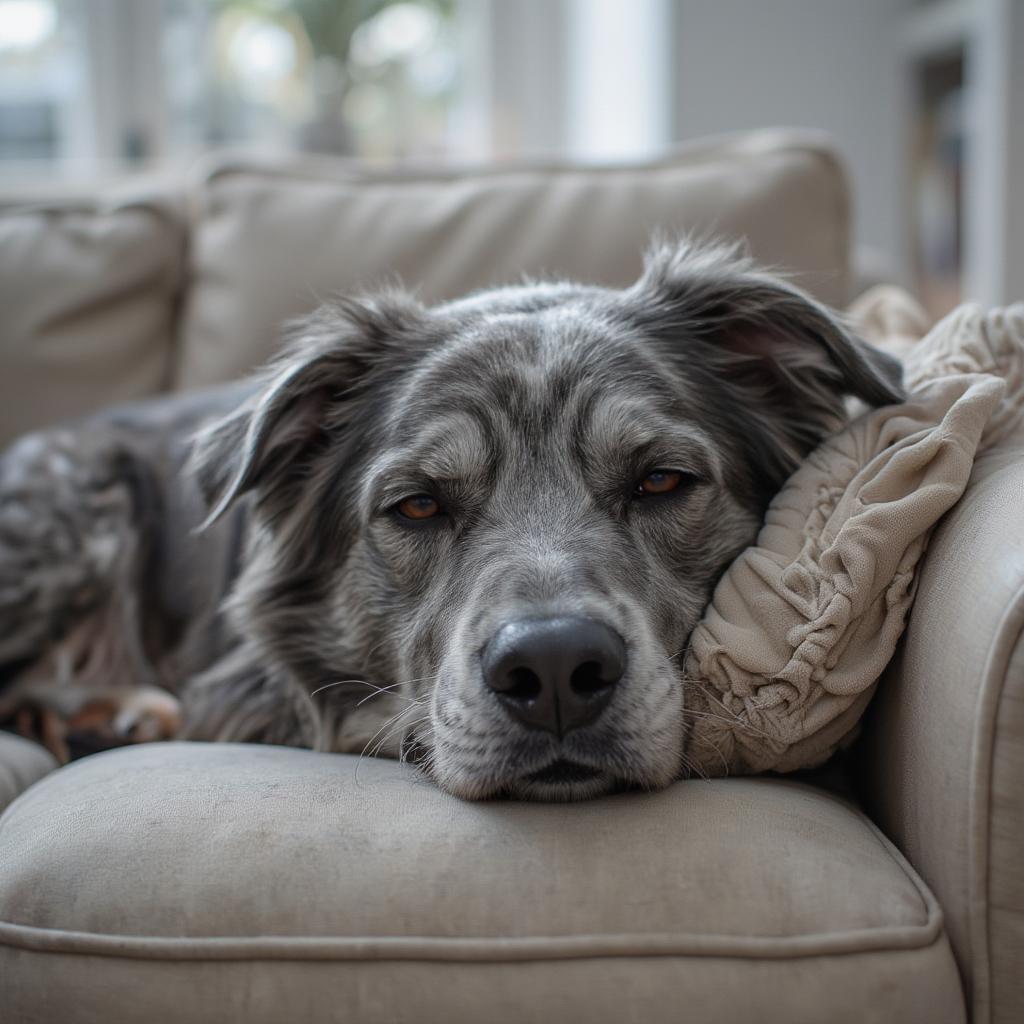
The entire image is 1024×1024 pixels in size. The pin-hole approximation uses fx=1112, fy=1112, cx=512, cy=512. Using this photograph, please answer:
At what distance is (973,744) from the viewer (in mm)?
1246

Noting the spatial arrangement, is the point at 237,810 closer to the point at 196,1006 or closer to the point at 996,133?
the point at 196,1006

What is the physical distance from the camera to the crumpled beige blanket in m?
1.48

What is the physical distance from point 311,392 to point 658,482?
0.71 m

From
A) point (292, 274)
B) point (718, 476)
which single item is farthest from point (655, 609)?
point (292, 274)

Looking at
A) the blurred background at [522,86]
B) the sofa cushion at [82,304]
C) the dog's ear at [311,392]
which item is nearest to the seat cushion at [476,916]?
the dog's ear at [311,392]

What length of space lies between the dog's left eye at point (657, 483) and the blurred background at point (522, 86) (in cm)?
296

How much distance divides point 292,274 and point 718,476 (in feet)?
4.98

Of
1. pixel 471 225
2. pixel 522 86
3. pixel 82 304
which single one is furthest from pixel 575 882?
pixel 522 86

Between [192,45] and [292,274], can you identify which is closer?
[292,274]

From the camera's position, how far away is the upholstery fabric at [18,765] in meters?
1.86

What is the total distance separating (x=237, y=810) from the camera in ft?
4.75

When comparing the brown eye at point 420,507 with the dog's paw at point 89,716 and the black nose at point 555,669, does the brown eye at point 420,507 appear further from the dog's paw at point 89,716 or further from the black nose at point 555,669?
the dog's paw at point 89,716

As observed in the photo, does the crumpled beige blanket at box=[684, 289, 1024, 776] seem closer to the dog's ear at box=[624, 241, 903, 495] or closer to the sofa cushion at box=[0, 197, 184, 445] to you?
the dog's ear at box=[624, 241, 903, 495]

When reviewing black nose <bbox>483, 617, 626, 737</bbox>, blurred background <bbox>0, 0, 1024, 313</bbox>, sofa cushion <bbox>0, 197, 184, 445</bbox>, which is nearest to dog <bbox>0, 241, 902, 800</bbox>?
black nose <bbox>483, 617, 626, 737</bbox>
